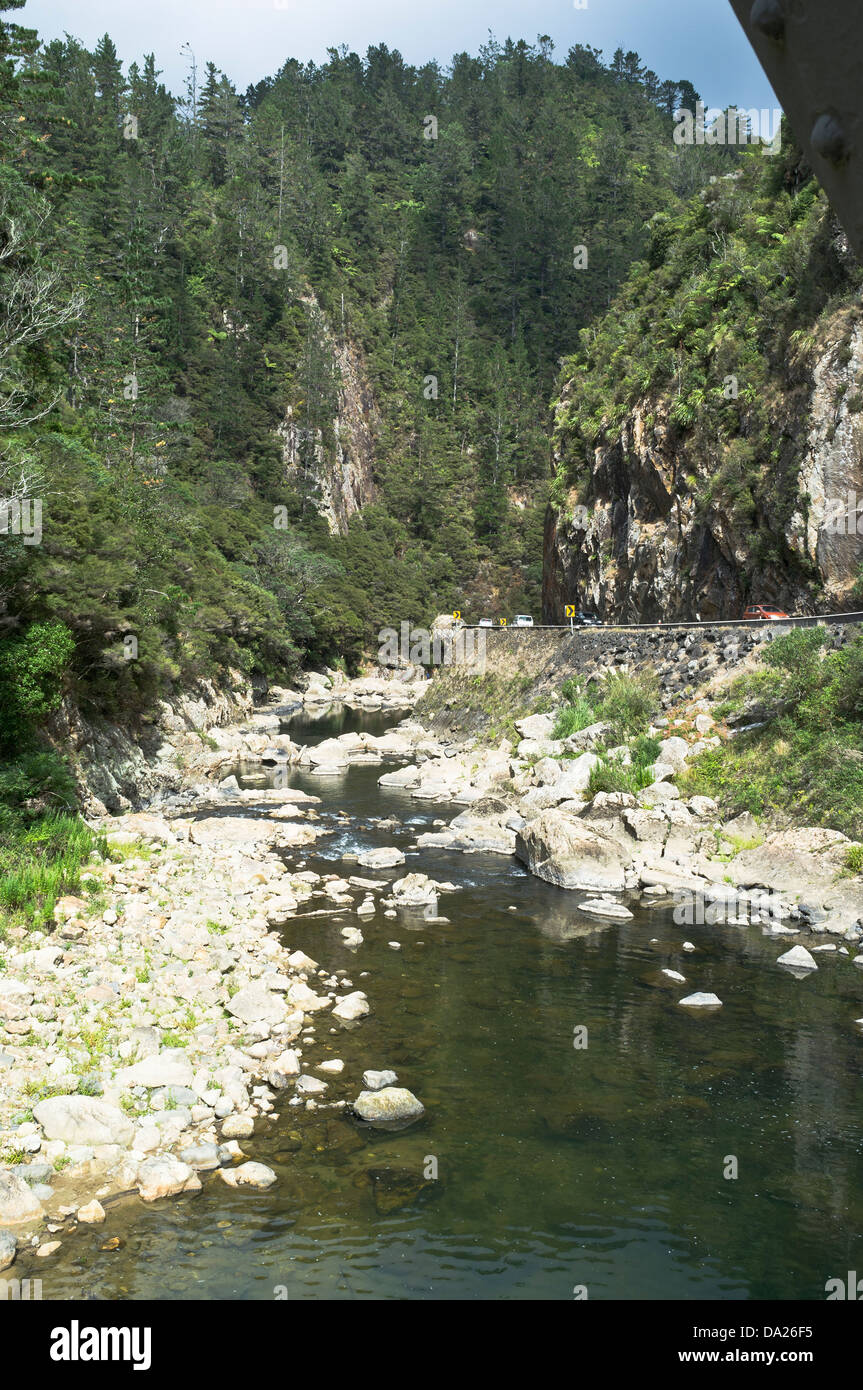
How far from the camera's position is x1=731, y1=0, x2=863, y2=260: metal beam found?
5.82 feet

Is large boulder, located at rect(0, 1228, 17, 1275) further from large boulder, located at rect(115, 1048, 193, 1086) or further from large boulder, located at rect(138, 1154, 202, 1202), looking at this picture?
large boulder, located at rect(115, 1048, 193, 1086)

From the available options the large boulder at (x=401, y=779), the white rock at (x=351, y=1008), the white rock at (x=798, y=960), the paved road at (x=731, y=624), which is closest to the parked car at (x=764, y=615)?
the paved road at (x=731, y=624)

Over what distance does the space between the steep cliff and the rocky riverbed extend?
376 inches

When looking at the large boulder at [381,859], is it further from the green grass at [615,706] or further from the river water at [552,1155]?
the green grass at [615,706]

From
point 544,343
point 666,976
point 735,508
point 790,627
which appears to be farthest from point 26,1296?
point 544,343

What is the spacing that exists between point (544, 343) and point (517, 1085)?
109 meters

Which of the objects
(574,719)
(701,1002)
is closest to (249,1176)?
(701,1002)

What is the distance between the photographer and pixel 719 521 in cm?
3469

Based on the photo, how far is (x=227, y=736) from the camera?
132 feet

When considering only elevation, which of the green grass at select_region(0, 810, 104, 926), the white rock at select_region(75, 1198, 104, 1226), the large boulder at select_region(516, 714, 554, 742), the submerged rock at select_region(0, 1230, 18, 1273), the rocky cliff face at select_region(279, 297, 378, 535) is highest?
the rocky cliff face at select_region(279, 297, 378, 535)

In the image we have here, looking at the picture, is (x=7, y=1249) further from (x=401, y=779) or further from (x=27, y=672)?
(x=401, y=779)

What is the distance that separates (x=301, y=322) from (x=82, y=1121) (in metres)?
94.3

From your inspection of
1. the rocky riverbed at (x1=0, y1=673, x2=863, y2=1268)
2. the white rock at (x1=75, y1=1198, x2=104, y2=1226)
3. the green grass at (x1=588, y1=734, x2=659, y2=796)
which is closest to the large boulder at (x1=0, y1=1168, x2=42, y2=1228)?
the rocky riverbed at (x1=0, y1=673, x2=863, y2=1268)

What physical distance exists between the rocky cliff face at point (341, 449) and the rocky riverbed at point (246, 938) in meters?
60.1
